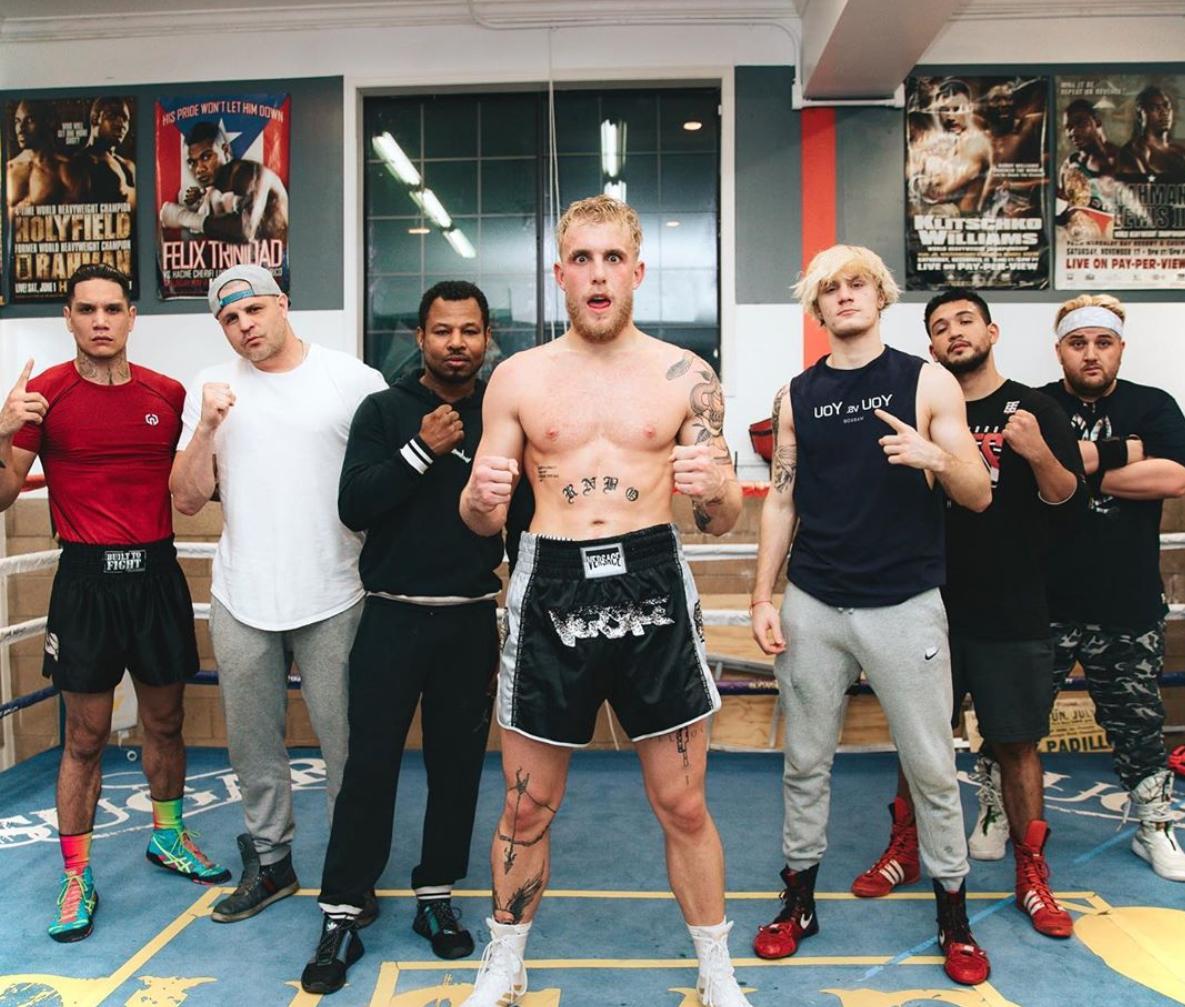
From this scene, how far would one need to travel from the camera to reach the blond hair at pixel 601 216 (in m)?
1.98

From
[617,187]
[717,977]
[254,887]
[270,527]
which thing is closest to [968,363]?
[717,977]

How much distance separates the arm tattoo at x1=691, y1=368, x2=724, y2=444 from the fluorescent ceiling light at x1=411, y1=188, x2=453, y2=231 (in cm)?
310

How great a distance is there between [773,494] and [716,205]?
2660mm

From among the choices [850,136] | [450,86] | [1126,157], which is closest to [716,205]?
[850,136]

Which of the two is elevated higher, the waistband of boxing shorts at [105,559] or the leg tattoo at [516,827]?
the waistband of boxing shorts at [105,559]

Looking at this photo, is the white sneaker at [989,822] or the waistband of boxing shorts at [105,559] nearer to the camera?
the waistband of boxing shorts at [105,559]

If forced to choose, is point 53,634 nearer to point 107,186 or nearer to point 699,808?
point 699,808

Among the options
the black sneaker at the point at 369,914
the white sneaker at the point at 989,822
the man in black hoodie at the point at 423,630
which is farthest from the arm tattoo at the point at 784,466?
the black sneaker at the point at 369,914

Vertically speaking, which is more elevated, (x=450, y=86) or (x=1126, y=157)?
(x=450, y=86)

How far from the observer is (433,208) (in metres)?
4.74

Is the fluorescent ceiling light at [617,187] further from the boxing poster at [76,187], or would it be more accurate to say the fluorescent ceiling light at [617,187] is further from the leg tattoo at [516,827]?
the leg tattoo at [516,827]

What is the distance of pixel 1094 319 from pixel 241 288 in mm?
2449

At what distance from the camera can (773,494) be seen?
243 cm

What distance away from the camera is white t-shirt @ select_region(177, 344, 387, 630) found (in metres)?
2.36
